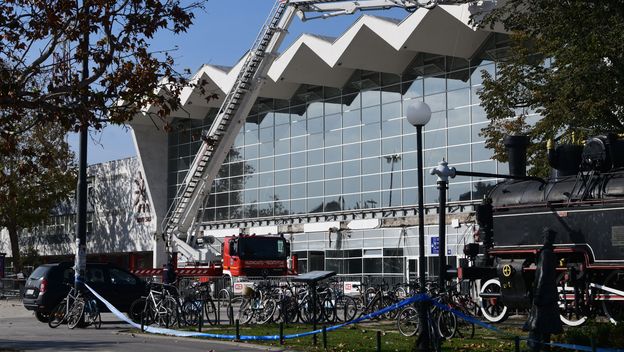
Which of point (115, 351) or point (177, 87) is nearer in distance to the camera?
point (177, 87)

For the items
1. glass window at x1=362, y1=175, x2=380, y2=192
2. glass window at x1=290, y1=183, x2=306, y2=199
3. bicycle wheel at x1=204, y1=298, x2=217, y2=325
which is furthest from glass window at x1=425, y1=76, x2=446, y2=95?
bicycle wheel at x1=204, y1=298, x2=217, y2=325

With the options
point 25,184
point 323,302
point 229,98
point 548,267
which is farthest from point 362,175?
point 548,267

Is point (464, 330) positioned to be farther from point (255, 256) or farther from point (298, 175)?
point (298, 175)

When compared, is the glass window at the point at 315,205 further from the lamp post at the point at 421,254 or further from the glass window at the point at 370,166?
the lamp post at the point at 421,254

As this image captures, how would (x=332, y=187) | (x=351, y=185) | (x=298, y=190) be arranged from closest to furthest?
(x=351, y=185), (x=332, y=187), (x=298, y=190)

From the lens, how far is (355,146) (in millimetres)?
47125

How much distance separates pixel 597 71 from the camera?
2284 cm

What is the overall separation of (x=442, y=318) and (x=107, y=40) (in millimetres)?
7953

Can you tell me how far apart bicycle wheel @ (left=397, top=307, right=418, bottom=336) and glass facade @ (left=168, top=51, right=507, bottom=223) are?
21.4m

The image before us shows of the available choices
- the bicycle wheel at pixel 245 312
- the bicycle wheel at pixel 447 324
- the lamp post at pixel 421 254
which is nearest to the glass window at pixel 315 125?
the bicycle wheel at pixel 245 312

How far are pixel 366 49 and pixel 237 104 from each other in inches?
248

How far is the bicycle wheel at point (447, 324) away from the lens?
17906 mm

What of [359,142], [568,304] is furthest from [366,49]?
[568,304]

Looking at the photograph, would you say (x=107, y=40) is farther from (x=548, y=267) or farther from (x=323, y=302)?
(x=323, y=302)
